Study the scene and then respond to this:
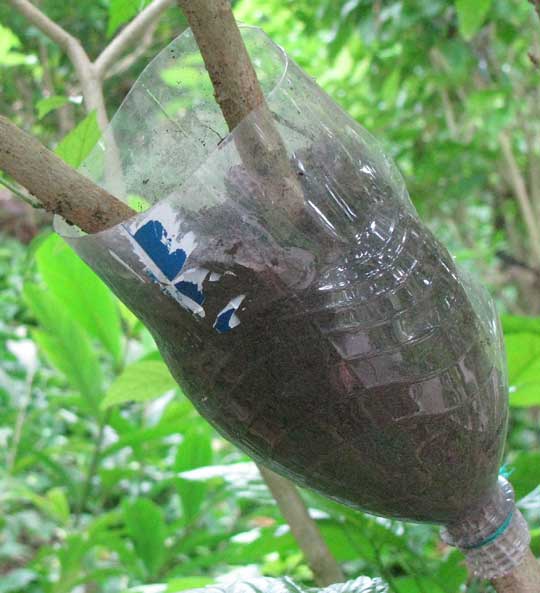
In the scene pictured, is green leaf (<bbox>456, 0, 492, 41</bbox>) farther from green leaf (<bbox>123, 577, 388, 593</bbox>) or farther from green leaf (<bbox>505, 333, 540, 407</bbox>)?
green leaf (<bbox>123, 577, 388, 593</bbox>)

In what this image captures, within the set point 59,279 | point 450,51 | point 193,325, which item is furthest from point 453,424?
point 450,51

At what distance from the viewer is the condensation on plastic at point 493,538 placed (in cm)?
46

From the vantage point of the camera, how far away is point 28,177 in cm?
40

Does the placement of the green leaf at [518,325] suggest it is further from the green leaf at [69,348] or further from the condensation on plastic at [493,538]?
the green leaf at [69,348]

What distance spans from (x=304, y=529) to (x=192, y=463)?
1.56ft

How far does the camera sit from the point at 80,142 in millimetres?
552

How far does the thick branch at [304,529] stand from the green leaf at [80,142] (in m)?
0.32

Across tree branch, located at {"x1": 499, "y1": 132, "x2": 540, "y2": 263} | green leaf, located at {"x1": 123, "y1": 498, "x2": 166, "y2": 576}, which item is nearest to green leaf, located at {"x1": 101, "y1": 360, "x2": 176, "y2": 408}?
green leaf, located at {"x1": 123, "y1": 498, "x2": 166, "y2": 576}

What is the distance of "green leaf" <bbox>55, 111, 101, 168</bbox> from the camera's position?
0.55m

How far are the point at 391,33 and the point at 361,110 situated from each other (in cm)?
69

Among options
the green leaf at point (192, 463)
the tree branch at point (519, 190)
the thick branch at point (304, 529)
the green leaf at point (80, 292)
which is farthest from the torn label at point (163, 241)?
the tree branch at point (519, 190)

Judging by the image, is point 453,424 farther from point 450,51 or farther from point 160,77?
point 450,51

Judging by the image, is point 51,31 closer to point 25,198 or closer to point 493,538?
point 25,198

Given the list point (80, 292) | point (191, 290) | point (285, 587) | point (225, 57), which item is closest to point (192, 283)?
point (191, 290)
